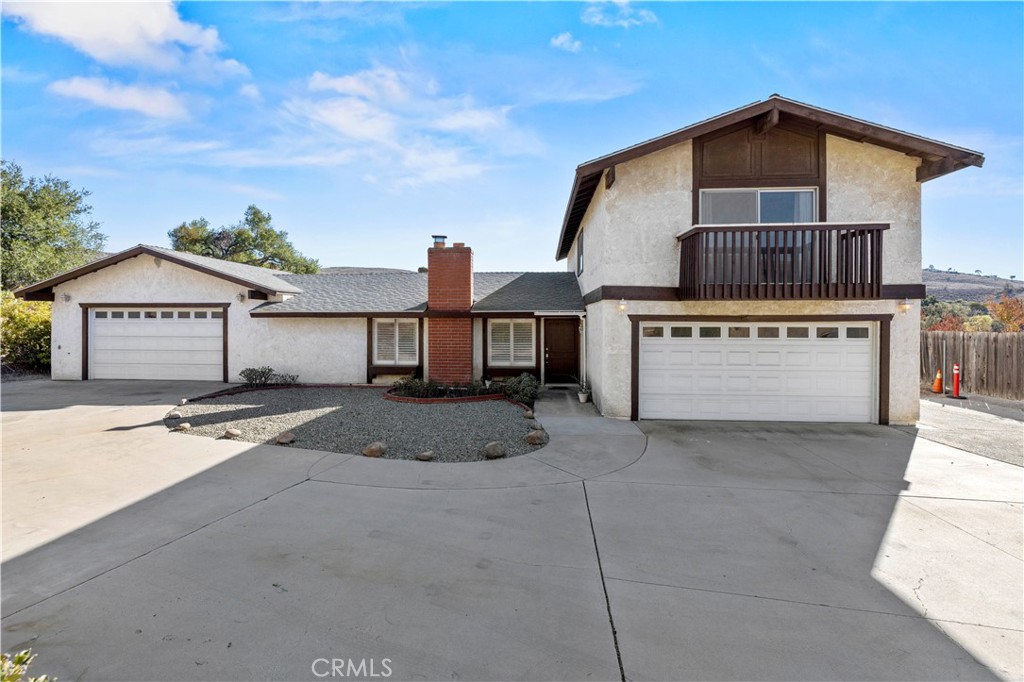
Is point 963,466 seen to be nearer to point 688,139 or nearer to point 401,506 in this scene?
point 688,139

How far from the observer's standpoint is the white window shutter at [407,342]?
1379 cm

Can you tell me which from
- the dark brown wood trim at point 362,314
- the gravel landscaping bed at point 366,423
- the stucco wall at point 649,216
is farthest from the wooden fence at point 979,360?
the dark brown wood trim at point 362,314

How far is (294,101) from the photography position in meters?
10.8

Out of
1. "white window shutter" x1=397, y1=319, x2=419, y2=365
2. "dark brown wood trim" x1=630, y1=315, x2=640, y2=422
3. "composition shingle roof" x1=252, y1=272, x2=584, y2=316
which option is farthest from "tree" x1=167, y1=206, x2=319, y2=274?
"dark brown wood trim" x1=630, y1=315, x2=640, y2=422

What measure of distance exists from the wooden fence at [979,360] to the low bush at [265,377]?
18784 millimetres

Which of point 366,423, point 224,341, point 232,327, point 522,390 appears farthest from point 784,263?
point 224,341

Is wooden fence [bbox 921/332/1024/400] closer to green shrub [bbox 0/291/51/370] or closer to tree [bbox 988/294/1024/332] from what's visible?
tree [bbox 988/294/1024/332]

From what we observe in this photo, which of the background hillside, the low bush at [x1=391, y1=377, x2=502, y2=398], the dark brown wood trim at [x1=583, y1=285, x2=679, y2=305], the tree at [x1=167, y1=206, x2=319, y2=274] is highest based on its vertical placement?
the tree at [x1=167, y1=206, x2=319, y2=274]

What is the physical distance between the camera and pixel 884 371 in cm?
900

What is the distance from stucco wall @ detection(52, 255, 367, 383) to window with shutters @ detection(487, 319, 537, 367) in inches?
156

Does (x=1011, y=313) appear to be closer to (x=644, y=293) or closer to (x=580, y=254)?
(x=580, y=254)

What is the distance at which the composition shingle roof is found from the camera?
43.7ft

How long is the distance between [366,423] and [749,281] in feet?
25.7

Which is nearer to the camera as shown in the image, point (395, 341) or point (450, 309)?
point (450, 309)
